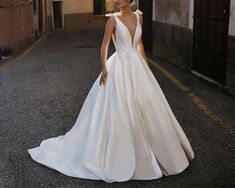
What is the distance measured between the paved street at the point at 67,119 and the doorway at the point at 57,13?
18.1m

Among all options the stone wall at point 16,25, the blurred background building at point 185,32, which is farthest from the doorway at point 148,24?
the stone wall at point 16,25

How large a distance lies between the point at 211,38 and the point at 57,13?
2277 cm

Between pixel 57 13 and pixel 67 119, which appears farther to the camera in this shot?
pixel 57 13

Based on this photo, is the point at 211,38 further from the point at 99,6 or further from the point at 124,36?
the point at 99,6

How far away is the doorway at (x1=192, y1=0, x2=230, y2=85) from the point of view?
8.48 m

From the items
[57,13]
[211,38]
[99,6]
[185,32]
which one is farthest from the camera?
[99,6]

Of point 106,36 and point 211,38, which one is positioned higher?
point 106,36

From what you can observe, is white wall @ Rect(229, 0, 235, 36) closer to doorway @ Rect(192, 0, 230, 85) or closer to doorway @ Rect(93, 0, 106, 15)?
doorway @ Rect(192, 0, 230, 85)

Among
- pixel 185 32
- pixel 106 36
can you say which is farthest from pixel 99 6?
pixel 106 36

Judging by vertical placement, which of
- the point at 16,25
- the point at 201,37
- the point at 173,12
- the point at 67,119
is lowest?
the point at 67,119

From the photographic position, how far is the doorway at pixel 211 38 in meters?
8.48

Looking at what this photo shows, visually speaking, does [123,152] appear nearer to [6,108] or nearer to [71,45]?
[6,108]

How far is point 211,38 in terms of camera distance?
29.9ft

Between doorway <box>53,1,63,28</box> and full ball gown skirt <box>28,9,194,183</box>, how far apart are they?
86.4ft
